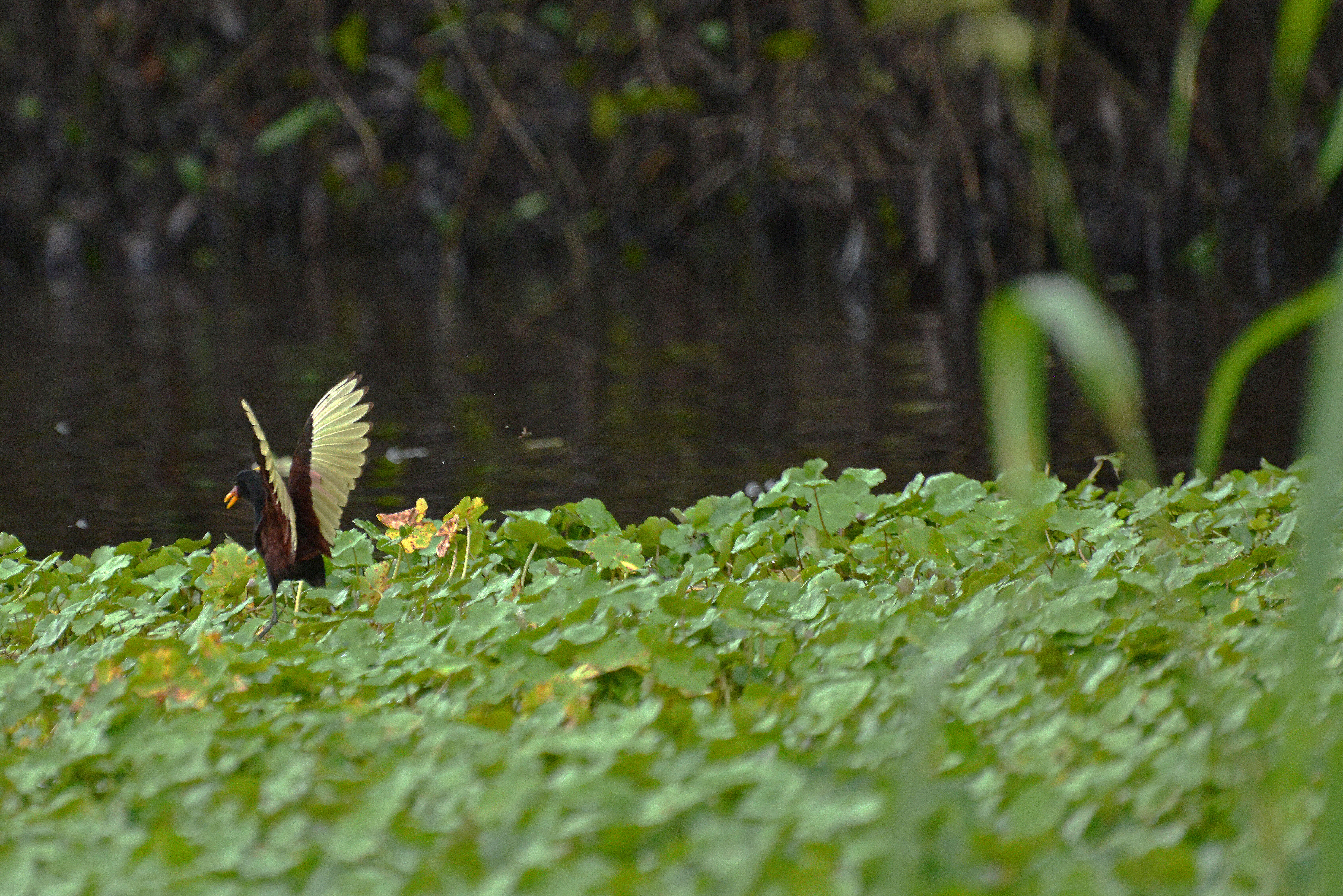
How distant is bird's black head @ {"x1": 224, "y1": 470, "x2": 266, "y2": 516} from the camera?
3129 millimetres

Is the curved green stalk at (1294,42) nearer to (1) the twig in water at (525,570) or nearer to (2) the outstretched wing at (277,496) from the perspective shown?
(1) the twig in water at (525,570)

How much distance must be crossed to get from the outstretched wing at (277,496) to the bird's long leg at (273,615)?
6 centimetres

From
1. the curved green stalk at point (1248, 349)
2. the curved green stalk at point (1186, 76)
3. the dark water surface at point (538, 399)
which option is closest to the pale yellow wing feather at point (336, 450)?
the dark water surface at point (538, 399)

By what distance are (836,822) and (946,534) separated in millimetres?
1455

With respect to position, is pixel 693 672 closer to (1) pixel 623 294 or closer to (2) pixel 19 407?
(2) pixel 19 407

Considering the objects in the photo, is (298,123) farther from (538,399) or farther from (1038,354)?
(1038,354)

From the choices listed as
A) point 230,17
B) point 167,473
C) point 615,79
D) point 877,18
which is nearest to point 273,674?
point 877,18

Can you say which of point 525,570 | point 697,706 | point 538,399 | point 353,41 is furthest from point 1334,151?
point 353,41

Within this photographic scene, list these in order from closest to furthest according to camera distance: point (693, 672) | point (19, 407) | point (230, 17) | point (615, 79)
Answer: point (693, 672) < point (19, 407) < point (615, 79) < point (230, 17)

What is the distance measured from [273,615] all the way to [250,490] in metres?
0.35

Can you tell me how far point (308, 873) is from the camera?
1.70 meters

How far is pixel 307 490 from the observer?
121 inches

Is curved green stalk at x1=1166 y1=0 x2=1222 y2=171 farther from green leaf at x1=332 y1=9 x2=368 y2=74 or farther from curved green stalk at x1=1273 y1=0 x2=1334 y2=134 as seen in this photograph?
green leaf at x1=332 y1=9 x2=368 y2=74

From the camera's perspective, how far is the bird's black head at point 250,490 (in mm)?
3129
